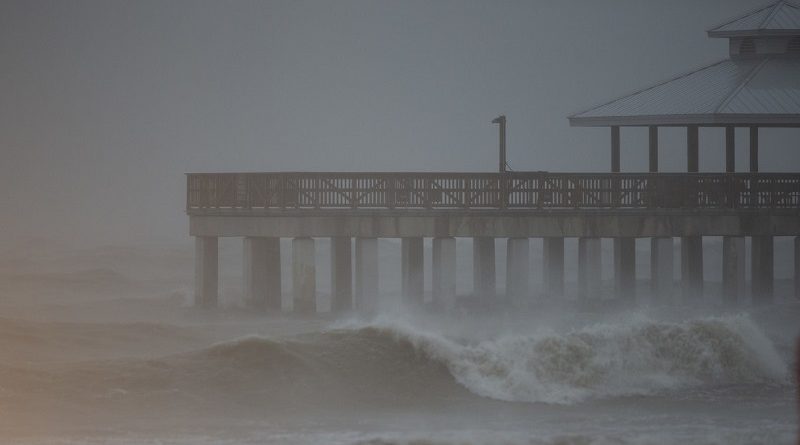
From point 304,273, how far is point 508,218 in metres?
5.43

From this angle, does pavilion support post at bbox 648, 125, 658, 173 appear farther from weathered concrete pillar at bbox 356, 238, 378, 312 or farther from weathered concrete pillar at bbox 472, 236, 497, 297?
weathered concrete pillar at bbox 356, 238, 378, 312

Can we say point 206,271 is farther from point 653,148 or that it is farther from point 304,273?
point 653,148

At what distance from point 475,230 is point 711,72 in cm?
1153

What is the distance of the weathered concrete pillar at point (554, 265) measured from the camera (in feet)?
161

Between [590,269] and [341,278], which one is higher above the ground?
[590,269]

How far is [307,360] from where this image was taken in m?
37.2

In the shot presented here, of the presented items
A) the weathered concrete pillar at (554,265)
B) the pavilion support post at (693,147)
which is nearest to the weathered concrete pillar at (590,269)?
the weathered concrete pillar at (554,265)

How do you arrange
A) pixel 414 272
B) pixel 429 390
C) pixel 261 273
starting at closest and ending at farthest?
pixel 429 390, pixel 414 272, pixel 261 273

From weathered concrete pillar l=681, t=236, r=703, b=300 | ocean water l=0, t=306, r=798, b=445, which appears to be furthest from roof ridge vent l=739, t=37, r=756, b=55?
ocean water l=0, t=306, r=798, b=445

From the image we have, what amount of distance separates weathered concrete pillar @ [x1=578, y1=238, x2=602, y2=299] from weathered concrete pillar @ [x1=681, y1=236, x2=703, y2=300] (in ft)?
8.41

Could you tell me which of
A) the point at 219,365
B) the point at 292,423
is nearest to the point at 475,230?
the point at 219,365

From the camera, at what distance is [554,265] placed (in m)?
49.3

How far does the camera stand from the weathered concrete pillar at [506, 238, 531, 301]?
46781 millimetres

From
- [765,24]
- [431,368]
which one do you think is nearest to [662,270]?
[765,24]
